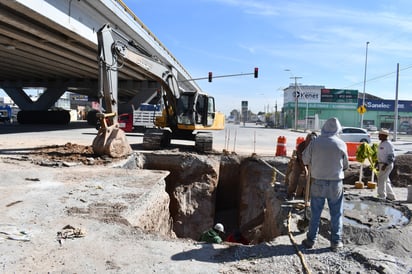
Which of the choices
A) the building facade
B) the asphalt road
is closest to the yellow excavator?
the asphalt road

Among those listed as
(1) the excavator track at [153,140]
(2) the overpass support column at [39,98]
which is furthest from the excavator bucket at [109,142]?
(2) the overpass support column at [39,98]

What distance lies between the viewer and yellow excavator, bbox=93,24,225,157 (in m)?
11.1

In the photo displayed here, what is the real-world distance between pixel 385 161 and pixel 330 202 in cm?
438

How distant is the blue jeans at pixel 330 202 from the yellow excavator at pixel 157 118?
7.79m

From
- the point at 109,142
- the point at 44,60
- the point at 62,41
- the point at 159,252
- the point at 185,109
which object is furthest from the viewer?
the point at 44,60

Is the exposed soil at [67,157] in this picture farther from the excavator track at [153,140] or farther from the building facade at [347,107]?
the building facade at [347,107]

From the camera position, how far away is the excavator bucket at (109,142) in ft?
36.4

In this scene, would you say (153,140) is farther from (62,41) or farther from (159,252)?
(159,252)

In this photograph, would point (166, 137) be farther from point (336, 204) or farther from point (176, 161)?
point (336, 204)

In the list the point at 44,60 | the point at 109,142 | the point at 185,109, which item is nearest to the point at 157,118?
the point at 185,109

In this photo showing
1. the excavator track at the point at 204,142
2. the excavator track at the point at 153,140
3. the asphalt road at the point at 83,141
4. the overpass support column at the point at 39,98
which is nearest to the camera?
the excavator track at the point at 204,142

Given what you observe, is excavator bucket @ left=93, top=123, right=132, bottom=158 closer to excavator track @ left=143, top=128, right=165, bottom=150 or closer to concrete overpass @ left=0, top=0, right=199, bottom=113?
excavator track @ left=143, top=128, right=165, bottom=150

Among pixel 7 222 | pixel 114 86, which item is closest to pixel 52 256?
pixel 7 222

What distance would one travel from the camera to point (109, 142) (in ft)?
36.5
